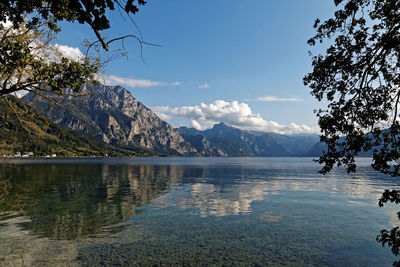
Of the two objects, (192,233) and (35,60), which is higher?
(35,60)

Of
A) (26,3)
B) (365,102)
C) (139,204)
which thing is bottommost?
(139,204)

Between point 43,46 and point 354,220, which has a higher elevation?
point 43,46

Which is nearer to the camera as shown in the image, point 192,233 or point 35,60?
point 35,60

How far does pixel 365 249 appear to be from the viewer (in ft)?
82.7

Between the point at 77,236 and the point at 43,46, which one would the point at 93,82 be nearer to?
the point at 43,46

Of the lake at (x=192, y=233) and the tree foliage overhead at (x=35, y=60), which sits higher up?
the tree foliage overhead at (x=35, y=60)

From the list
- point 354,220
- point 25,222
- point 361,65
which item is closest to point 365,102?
point 361,65

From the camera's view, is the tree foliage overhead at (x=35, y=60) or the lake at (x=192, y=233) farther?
the lake at (x=192, y=233)

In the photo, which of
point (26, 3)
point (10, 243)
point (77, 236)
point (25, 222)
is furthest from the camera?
point (25, 222)

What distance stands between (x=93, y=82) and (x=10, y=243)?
846 inches

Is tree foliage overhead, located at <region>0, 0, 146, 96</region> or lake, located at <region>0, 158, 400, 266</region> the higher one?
tree foliage overhead, located at <region>0, 0, 146, 96</region>

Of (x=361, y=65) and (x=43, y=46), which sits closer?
(x=361, y=65)

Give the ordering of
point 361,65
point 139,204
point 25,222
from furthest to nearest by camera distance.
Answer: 1. point 139,204
2. point 25,222
3. point 361,65

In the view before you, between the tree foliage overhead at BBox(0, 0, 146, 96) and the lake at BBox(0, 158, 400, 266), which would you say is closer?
the tree foliage overhead at BBox(0, 0, 146, 96)
